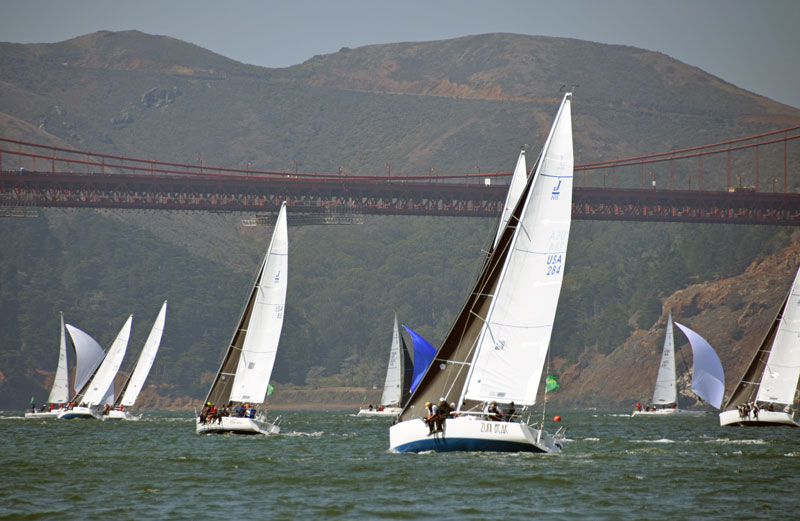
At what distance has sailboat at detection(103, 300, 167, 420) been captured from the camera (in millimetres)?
54094

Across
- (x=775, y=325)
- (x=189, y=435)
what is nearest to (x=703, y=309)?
(x=775, y=325)

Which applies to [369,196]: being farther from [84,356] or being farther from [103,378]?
[103,378]

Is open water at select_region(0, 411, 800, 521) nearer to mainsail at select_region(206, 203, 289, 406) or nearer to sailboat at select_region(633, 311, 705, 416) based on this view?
mainsail at select_region(206, 203, 289, 406)

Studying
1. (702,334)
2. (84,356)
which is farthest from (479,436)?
(702,334)

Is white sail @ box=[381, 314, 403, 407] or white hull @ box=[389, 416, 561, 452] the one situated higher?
white sail @ box=[381, 314, 403, 407]

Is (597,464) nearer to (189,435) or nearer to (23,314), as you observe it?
(189,435)

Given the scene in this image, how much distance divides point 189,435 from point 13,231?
9931cm

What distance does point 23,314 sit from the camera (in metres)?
116

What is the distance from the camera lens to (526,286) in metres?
23.4

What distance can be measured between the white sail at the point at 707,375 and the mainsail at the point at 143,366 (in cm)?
2259

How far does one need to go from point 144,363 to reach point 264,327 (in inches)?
841

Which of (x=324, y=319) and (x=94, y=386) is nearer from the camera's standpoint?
(x=94, y=386)

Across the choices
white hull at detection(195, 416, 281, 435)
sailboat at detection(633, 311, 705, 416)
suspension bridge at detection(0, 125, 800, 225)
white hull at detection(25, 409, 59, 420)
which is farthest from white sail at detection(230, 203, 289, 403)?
suspension bridge at detection(0, 125, 800, 225)

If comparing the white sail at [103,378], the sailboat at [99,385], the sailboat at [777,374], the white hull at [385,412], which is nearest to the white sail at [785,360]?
the sailboat at [777,374]
